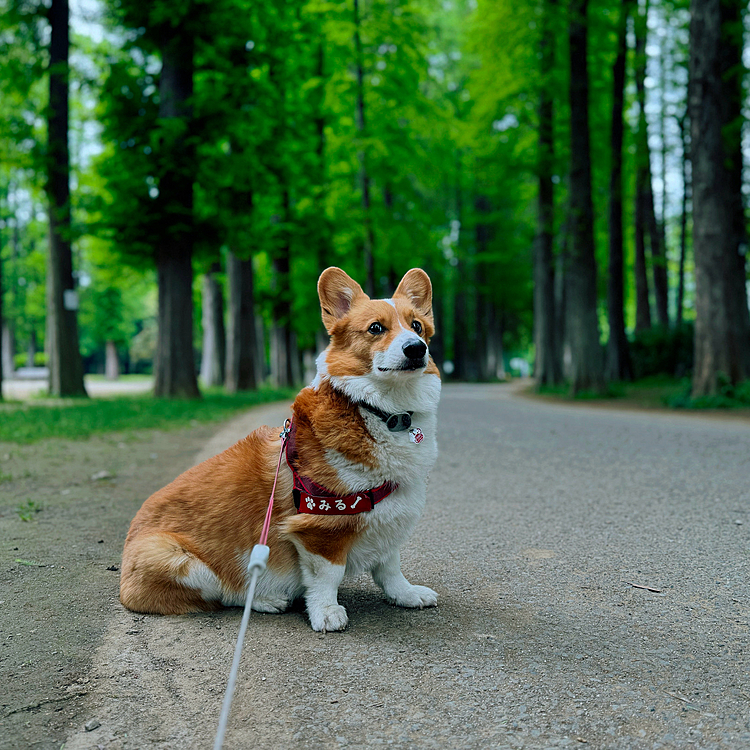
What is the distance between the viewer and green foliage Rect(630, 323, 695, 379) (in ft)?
74.3

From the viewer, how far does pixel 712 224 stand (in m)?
13.6

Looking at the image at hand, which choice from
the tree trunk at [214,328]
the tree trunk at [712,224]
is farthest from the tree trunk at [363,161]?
the tree trunk at [712,224]

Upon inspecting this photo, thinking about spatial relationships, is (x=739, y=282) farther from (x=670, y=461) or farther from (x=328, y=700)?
(x=328, y=700)

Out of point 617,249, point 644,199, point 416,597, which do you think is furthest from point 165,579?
point 644,199

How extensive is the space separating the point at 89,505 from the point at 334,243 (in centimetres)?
2087

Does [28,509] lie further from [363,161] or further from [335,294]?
[363,161]

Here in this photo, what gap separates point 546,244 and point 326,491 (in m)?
23.0

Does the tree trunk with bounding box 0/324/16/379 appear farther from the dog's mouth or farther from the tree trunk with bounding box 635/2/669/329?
the dog's mouth

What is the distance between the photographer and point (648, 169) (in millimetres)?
24984

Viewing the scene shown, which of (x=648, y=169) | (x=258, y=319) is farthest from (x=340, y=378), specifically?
(x=258, y=319)

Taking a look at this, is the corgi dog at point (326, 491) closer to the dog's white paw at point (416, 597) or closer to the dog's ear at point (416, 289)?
the dog's ear at point (416, 289)

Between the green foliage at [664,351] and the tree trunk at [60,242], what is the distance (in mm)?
17496

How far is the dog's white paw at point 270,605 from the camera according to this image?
3.24 meters

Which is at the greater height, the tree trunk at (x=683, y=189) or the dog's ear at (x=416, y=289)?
the tree trunk at (x=683, y=189)
